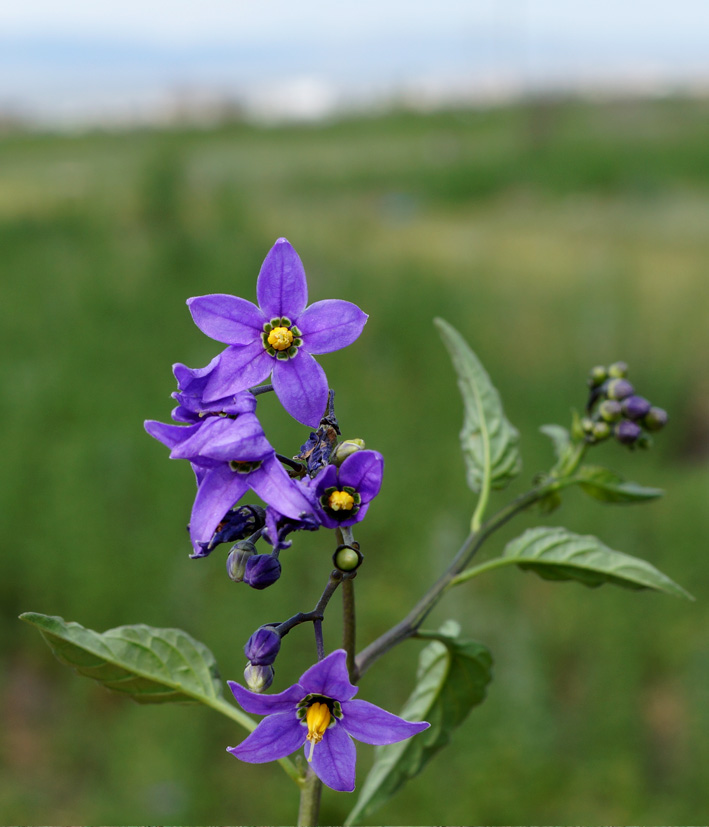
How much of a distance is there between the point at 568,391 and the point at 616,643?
14.7 ft

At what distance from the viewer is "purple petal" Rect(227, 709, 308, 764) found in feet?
3.97

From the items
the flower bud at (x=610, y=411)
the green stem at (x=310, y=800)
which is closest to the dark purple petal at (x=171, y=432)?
the green stem at (x=310, y=800)

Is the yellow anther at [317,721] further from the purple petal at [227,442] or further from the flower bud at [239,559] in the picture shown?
the purple petal at [227,442]

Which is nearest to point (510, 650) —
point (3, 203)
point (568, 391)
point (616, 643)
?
point (616, 643)

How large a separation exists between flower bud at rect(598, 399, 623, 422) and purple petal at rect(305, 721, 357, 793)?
1.09 m

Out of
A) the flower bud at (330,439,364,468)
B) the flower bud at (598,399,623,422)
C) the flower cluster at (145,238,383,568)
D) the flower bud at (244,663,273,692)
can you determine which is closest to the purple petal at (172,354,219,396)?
the flower cluster at (145,238,383,568)

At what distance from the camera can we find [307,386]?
4.36 ft

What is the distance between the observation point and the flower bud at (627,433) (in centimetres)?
197

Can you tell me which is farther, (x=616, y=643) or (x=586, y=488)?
(x=616, y=643)

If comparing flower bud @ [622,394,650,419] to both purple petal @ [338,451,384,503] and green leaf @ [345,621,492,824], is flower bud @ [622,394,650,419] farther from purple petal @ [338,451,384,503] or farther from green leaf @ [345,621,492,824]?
purple petal @ [338,451,384,503]

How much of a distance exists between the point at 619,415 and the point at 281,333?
3.37 feet

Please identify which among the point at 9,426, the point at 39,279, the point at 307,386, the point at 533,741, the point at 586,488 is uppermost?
the point at 307,386

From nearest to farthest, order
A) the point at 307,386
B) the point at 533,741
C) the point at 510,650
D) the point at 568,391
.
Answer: the point at 307,386, the point at 533,741, the point at 510,650, the point at 568,391

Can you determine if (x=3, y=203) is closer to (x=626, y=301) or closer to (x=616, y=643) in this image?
(x=626, y=301)
